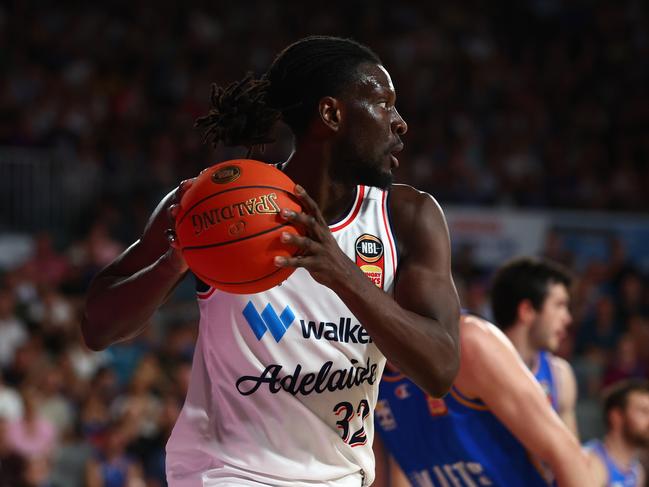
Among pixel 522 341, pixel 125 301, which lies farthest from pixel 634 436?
pixel 125 301

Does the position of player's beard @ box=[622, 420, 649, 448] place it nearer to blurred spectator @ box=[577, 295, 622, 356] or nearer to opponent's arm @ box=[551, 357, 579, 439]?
opponent's arm @ box=[551, 357, 579, 439]

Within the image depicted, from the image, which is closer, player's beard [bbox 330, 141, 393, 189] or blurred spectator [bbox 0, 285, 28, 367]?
player's beard [bbox 330, 141, 393, 189]

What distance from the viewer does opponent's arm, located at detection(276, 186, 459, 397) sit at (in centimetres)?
222

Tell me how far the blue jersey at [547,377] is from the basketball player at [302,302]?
187 centimetres

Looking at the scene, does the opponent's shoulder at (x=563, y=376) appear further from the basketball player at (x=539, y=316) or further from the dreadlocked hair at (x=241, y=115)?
the dreadlocked hair at (x=241, y=115)

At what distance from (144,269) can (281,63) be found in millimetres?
650

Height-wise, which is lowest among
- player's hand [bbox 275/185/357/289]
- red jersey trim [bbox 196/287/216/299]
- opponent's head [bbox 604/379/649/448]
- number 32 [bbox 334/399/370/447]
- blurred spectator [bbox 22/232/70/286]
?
number 32 [bbox 334/399/370/447]

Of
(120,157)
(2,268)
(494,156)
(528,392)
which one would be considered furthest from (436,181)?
(528,392)

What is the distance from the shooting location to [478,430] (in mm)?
3838

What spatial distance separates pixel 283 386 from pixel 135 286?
0.45 m

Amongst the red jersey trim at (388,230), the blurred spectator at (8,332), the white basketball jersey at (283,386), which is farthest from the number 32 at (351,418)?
the blurred spectator at (8,332)

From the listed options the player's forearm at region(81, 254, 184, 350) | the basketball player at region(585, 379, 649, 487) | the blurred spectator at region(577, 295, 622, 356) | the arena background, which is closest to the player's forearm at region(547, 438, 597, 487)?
the player's forearm at region(81, 254, 184, 350)

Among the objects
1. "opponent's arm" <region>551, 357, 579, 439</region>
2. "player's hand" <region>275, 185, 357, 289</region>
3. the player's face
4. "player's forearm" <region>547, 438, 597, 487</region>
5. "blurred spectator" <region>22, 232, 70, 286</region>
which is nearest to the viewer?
"player's hand" <region>275, 185, 357, 289</region>

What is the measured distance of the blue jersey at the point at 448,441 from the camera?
3.83 metres
